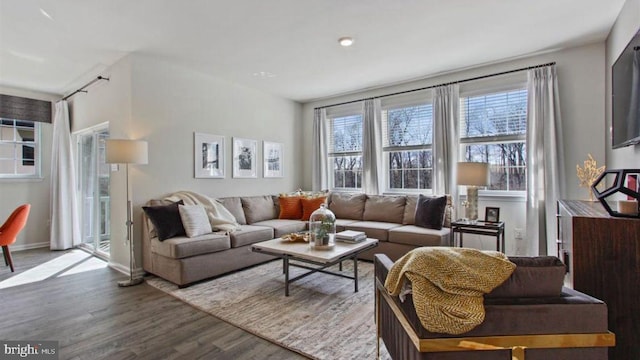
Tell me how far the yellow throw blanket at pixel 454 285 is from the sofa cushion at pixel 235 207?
3.59m

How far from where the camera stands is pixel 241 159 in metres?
5.03

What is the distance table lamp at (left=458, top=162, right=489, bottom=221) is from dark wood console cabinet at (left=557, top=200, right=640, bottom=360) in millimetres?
2135

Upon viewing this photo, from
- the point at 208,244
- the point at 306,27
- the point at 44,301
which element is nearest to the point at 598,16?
the point at 306,27

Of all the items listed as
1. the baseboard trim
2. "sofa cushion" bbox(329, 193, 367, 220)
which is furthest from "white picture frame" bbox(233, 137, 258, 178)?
the baseboard trim

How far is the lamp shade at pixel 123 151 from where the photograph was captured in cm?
331

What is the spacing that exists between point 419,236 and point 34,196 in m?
6.16

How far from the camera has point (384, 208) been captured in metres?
4.67

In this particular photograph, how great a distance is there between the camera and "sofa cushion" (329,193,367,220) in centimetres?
497

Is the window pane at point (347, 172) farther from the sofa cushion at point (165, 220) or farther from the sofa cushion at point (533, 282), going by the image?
the sofa cushion at point (533, 282)

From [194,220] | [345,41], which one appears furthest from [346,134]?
[194,220]

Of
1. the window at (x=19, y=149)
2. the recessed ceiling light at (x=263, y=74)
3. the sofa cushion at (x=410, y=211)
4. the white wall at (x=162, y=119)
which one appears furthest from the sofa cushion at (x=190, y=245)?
the window at (x=19, y=149)

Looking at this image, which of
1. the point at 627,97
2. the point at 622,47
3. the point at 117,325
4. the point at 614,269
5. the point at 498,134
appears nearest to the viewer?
the point at 614,269

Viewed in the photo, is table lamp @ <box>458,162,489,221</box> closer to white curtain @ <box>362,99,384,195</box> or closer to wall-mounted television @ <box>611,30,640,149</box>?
wall-mounted television @ <box>611,30,640,149</box>

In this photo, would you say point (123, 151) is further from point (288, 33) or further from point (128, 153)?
point (288, 33)
